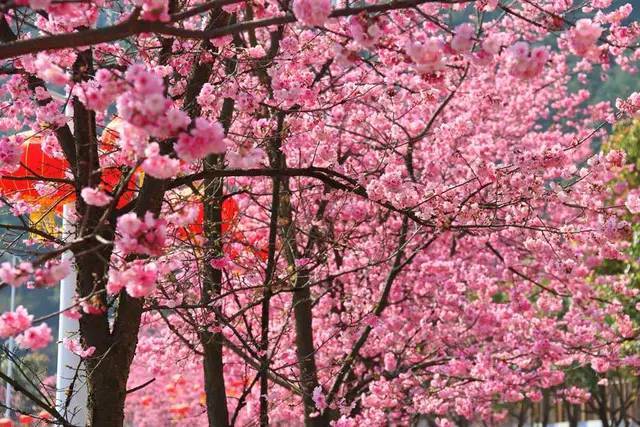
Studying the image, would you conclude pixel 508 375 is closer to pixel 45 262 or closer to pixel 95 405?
pixel 95 405

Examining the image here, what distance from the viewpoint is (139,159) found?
3475mm

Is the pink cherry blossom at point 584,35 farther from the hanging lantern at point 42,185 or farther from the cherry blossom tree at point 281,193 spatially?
the hanging lantern at point 42,185

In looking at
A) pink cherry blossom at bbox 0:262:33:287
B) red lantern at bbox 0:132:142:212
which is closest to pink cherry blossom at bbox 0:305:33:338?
pink cherry blossom at bbox 0:262:33:287

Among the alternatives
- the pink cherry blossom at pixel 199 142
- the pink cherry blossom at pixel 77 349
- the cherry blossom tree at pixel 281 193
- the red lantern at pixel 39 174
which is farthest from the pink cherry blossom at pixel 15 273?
the red lantern at pixel 39 174

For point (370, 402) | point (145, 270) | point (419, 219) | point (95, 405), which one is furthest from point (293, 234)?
point (145, 270)

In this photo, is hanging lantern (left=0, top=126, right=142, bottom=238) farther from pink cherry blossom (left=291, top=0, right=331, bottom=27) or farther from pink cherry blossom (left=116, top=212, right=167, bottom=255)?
pink cherry blossom (left=291, top=0, right=331, bottom=27)

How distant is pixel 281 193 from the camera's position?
7.98 m

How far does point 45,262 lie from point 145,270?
1.33 ft

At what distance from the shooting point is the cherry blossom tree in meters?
3.62

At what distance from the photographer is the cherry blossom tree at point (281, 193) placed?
142 inches

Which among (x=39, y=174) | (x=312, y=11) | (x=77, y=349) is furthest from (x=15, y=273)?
(x=39, y=174)

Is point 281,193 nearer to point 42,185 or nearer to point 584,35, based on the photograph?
point 42,185

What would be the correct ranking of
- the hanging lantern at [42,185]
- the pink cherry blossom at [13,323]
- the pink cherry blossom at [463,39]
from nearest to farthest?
1. the pink cherry blossom at [13,323]
2. the pink cherry blossom at [463,39]
3. the hanging lantern at [42,185]

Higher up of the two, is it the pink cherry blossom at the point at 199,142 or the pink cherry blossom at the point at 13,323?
the pink cherry blossom at the point at 199,142
